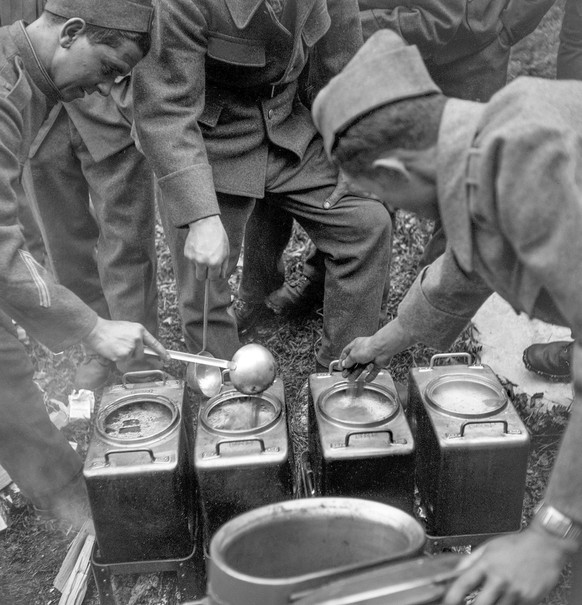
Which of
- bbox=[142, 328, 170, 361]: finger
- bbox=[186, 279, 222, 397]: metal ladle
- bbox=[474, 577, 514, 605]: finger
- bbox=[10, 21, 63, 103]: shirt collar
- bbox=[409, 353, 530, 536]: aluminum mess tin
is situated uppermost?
bbox=[10, 21, 63, 103]: shirt collar

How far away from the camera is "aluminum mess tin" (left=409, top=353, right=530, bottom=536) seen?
2.68 metres

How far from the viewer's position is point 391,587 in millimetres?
1581

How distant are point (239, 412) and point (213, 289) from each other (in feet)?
3.13

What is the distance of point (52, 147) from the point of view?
392 cm

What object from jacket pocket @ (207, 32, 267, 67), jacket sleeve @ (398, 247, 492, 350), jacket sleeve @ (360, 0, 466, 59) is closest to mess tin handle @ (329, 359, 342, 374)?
jacket sleeve @ (398, 247, 492, 350)

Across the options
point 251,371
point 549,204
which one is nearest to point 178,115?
point 251,371

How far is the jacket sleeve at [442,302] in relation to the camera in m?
2.49

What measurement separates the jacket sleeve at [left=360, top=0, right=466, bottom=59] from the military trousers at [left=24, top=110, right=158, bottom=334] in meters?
1.51

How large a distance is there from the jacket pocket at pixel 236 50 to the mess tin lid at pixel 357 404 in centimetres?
148

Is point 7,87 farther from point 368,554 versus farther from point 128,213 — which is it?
point 368,554

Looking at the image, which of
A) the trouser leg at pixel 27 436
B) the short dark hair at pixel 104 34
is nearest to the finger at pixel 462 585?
the trouser leg at pixel 27 436

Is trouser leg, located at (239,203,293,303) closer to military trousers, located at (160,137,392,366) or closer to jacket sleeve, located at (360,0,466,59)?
military trousers, located at (160,137,392,366)

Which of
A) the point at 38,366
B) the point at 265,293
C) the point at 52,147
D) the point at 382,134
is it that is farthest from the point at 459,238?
the point at 38,366

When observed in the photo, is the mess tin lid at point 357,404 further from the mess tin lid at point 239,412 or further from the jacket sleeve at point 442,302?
the jacket sleeve at point 442,302
